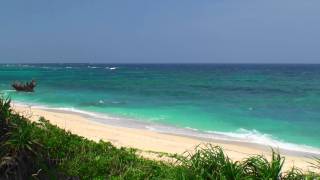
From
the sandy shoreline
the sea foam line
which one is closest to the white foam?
the sea foam line

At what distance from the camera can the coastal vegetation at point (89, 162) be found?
29.6ft

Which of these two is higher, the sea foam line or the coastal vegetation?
the coastal vegetation

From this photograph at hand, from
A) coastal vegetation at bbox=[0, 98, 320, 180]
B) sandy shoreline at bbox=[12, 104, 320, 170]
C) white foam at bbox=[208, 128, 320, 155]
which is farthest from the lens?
white foam at bbox=[208, 128, 320, 155]

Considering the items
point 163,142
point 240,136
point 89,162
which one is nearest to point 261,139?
point 240,136

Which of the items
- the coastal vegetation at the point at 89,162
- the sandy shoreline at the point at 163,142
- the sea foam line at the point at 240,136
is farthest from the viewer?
the sea foam line at the point at 240,136

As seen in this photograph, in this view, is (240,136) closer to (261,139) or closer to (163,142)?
(261,139)

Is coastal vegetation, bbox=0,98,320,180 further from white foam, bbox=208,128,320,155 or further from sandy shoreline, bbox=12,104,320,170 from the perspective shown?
white foam, bbox=208,128,320,155

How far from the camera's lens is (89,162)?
11703 mm

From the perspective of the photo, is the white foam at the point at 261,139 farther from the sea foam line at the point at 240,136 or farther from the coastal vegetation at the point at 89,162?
the coastal vegetation at the point at 89,162

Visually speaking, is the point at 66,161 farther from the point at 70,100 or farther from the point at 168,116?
the point at 70,100

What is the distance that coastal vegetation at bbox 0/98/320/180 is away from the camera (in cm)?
903

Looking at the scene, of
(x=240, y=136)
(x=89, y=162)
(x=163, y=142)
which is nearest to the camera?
(x=89, y=162)

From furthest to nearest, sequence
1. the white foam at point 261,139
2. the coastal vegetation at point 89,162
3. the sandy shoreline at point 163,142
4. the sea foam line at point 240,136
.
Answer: the sea foam line at point 240,136, the white foam at point 261,139, the sandy shoreline at point 163,142, the coastal vegetation at point 89,162

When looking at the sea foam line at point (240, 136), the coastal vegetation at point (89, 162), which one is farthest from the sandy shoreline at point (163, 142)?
the coastal vegetation at point (89, 162)
